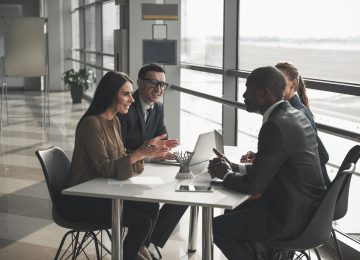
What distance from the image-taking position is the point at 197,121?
9.02 m

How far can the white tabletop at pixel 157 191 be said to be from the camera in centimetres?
304

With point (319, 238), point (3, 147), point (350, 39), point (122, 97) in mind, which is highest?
point (350, 39)

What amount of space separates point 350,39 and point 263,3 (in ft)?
5.66

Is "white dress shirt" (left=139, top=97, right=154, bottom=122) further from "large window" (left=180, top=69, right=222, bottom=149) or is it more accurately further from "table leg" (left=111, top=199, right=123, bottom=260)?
"large window" (left=180, top=69, right=222, bottom=149)

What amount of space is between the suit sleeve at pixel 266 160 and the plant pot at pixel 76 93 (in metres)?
11.9

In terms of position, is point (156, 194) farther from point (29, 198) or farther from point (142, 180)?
point (29, 198)

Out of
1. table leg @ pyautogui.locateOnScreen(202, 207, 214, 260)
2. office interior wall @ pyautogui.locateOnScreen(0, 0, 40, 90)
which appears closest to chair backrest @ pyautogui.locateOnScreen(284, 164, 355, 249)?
table leg @ pyautogui.locateOnScreen(202, 207, 214, 260)

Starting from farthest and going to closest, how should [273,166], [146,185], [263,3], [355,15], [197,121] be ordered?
[197,121] < [263,3] < [355,15] < [146,185] < [273,166]

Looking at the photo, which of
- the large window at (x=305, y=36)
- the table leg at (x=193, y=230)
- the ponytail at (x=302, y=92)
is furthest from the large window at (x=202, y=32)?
the table leg at (x=193, y=230)

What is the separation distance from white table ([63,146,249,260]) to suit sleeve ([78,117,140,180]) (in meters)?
0.05

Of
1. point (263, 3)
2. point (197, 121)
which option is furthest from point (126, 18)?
point (263, 3)

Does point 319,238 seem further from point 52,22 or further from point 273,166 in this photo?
point 52,22

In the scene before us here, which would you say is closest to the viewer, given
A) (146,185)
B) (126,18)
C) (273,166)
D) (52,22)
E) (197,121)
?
(273,166)

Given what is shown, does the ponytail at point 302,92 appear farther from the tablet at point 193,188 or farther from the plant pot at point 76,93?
the plant pot at point 76,93
